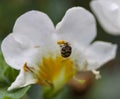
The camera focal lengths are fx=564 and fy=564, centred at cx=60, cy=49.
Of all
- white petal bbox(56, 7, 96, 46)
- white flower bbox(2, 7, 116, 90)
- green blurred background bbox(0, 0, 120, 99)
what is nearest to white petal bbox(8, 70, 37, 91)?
white flower bbox(2, 7, 116, 90)

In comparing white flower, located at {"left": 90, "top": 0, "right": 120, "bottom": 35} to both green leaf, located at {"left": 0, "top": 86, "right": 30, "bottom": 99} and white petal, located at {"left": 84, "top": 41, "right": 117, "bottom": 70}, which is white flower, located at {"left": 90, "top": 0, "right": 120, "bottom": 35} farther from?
green leaf, located at {"left": 0, "top": 86, "right": 30, "bottom": 99}

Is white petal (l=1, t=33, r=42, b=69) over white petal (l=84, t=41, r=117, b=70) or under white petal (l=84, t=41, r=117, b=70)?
over

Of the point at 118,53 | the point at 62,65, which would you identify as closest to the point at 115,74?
the point at 118,53

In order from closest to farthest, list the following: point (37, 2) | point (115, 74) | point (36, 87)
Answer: point (36, 87)
point (37, 2)
point (115, 74)

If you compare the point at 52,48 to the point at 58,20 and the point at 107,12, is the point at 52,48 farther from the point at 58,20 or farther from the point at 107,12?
the point at 58,20

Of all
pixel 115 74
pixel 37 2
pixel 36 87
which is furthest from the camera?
pixel 115 74

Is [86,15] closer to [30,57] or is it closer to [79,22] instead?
[79,22]

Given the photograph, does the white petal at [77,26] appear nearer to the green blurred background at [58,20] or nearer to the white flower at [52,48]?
the white flower at [52,48]
